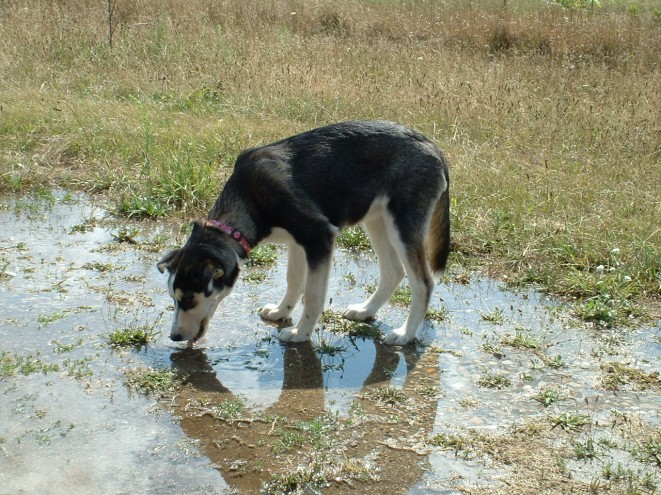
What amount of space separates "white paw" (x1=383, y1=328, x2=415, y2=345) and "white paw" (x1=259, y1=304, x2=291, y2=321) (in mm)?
750

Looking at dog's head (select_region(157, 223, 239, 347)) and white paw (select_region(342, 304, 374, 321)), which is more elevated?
dog's head (select_region(157, 223, 239, 347))

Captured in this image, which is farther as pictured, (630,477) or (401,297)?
(401,297)

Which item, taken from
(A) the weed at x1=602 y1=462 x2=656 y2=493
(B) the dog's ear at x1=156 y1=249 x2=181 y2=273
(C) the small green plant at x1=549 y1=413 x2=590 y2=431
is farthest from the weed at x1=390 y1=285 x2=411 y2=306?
(A) the weed at x1=602 y1=462 x2=656 y2=493

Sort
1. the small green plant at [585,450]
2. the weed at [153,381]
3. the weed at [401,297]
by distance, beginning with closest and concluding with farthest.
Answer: the small green plant at [585,450] < the weed at [153,381] < the weed at [401,297]

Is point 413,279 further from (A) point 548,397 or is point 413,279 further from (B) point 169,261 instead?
(B) point 169,261

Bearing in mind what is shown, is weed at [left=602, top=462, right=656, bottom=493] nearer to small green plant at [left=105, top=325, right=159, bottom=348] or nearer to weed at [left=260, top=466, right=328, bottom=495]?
weed at [left=260, top=466, right=328, bottom=495]

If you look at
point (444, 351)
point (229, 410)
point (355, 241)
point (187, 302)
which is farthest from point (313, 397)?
point (355, 241)

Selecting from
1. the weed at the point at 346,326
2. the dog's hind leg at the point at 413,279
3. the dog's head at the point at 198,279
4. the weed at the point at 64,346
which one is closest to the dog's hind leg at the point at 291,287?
the weed at the point at 346,326

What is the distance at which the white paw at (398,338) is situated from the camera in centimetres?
587

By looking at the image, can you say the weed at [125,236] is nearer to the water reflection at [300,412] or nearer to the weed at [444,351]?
the water reflection at [300,412]

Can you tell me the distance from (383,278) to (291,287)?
2.23 ft

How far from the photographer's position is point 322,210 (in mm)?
5852

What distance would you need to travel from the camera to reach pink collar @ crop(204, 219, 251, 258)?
→ 566cm

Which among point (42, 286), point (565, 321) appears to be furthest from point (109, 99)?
point (565, 321)
